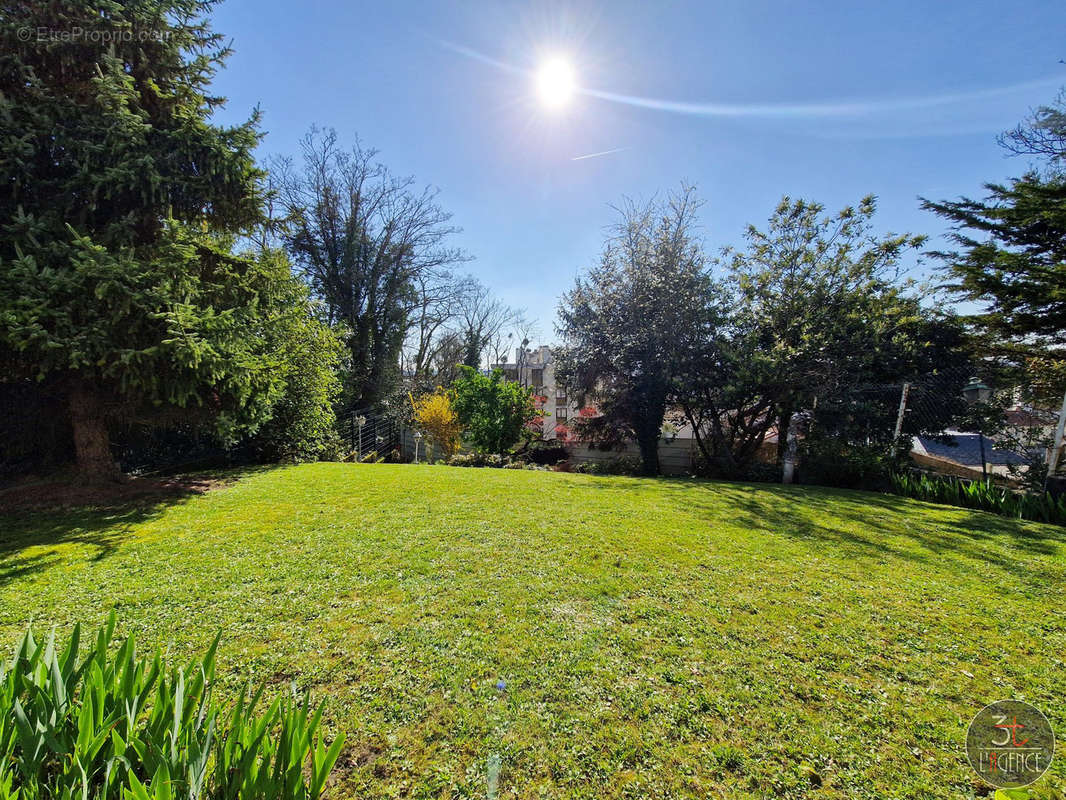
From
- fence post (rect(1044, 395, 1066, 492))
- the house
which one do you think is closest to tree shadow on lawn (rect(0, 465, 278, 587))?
the house

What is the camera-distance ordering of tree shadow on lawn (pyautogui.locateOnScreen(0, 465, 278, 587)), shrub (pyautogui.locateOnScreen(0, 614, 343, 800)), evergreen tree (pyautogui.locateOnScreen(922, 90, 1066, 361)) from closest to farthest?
shrub (pyautogui.locateOnScreen(0, 614, 343, 800))
tree shadow on lawn (pyautogui.locateOnScreen(0, 465, 278, 587))
evergreen tree (pyautogui.locateOnScreen(922, 90, 1066, 361))

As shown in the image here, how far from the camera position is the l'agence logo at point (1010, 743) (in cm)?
163

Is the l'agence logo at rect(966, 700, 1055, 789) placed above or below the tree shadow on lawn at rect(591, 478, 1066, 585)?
below

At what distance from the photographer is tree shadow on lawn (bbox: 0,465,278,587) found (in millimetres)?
3477

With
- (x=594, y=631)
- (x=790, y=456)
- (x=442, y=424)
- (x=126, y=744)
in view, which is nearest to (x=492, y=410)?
(x=442, y=424)

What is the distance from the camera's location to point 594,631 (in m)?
2.54

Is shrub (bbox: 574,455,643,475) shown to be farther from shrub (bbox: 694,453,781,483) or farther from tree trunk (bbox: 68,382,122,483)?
tree trunk (bbox: 68,382,122,483)

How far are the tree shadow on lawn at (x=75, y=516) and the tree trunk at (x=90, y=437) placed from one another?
33 cm

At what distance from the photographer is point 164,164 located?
17.6 ft

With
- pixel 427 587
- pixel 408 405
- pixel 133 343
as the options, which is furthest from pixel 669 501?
pixel 408 405

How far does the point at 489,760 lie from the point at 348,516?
12.7 feet

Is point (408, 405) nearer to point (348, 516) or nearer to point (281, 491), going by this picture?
point (281, 491)

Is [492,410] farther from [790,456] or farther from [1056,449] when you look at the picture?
[1056,449]

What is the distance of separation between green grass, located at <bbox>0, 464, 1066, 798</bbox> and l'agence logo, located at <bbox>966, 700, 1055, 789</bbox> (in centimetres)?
5
